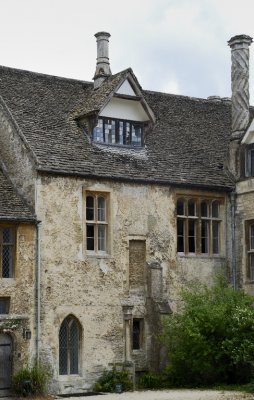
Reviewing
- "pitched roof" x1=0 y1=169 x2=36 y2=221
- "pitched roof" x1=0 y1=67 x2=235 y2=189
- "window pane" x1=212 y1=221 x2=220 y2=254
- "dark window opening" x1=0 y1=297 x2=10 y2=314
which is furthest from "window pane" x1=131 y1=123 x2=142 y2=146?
"dark window opening" x1=0 y1=297 x2=10 y2=314

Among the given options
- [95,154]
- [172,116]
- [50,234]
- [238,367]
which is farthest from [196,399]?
[172,116]

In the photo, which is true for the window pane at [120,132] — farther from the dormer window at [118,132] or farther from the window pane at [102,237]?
the window pane at [102,237]

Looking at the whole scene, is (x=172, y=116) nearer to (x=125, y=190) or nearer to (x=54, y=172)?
(x=125, y=190)

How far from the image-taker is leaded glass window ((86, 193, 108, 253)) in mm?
30516

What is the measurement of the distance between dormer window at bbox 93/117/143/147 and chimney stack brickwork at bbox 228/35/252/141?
4.07 meters

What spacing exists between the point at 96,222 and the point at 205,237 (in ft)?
16.9

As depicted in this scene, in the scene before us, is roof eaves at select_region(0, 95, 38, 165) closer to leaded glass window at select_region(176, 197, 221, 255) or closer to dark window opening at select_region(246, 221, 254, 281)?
leaded glass window at select_region(176, 197, 221, 255)

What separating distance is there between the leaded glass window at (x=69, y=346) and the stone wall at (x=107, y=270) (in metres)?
0.25

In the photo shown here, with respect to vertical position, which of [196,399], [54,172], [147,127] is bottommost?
[196,399]

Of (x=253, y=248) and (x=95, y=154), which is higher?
(x=95, y=154)

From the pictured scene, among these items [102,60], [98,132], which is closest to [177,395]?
[98,132]

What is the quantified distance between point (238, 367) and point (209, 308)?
2254 millimetres

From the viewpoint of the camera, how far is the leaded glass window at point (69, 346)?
29297 millimetres

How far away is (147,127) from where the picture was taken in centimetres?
3353
